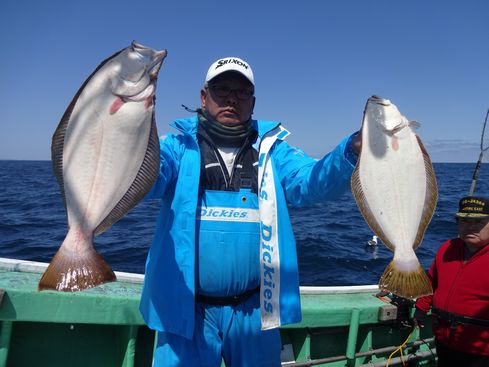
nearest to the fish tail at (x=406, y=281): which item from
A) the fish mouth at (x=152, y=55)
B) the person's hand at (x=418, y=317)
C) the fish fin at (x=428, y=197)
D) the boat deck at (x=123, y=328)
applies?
the fish fin at (x=428, y=197)

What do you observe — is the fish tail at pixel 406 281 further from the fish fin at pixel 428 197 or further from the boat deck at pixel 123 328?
the boat deck at pixel 123 328

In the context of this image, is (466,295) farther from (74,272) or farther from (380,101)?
(74,272)

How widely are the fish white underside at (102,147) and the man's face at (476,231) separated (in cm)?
331

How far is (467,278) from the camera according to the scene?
11.5 ft

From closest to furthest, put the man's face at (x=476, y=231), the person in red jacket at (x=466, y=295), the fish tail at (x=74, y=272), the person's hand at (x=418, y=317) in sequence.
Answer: the fish tail at (x=74, y=272) < the person in red jacket at (x=466, y=295) < the man's face at (x=476, y=231) < the person's hand at (x=418, y=317)

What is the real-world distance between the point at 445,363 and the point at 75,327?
351 centimetres

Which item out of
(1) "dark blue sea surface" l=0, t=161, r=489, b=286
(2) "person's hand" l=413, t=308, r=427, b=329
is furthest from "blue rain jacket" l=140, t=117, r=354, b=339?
(1) "dark blue sea surface" l=0, t=161, r=489, b=286

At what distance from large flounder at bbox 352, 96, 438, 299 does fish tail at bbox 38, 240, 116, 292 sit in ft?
4.52

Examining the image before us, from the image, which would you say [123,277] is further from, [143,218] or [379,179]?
[143,218]

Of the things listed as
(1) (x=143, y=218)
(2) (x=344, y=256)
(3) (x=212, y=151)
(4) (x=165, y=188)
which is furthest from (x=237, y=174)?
(1) (x=143, y=218)

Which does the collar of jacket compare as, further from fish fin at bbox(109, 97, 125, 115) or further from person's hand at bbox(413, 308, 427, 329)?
person's hand at bbox(413, 308, 427, 329)

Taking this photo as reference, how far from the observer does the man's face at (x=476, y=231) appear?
352 cm

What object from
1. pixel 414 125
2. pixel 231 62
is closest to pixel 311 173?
pixel 414 125

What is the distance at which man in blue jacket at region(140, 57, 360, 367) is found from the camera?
2.15m
